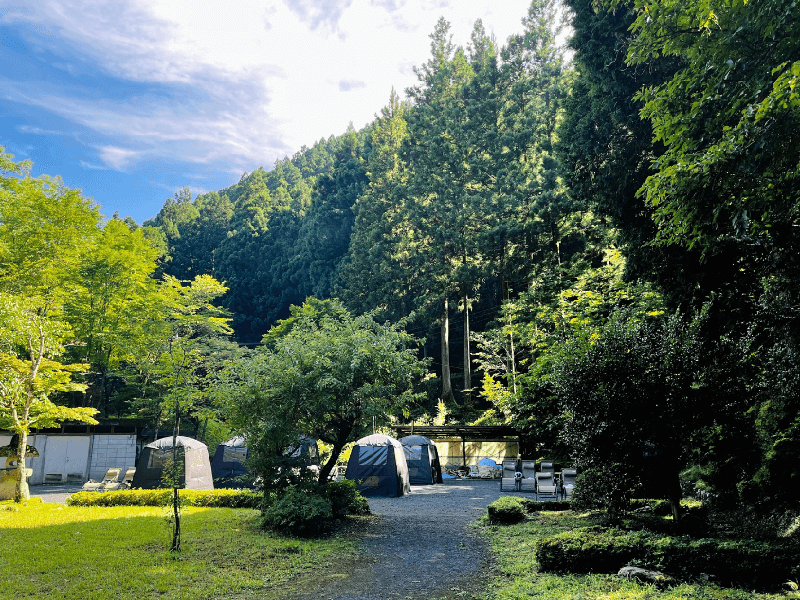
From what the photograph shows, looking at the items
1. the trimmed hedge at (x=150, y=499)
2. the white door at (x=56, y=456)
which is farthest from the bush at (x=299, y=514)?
the white door at (x=56, y=456)

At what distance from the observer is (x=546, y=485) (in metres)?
15.7

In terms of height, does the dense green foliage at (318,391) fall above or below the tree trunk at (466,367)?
below

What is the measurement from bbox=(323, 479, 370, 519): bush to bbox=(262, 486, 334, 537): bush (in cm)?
49

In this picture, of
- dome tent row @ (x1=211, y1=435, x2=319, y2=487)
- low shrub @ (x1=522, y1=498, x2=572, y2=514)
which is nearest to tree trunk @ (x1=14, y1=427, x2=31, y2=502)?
dome tent row @ (x1=211, y1=435, x2=319, y2=487)

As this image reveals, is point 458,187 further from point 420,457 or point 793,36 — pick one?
point 793,36

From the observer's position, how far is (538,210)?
20297 mm

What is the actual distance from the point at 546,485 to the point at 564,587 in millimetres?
10762

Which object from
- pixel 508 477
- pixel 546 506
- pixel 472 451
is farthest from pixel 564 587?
pixel 472 451

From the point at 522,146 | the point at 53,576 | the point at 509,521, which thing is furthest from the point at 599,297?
the point at 522,146

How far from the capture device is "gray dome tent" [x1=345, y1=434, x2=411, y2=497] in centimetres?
1591

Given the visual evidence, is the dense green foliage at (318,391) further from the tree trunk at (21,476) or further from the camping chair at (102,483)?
the camping chair at (102,483)

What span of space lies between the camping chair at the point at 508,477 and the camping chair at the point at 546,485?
1.86 m

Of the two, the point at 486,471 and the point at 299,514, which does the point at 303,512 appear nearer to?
the point at 299,514

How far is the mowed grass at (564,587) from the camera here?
4.72 meters
